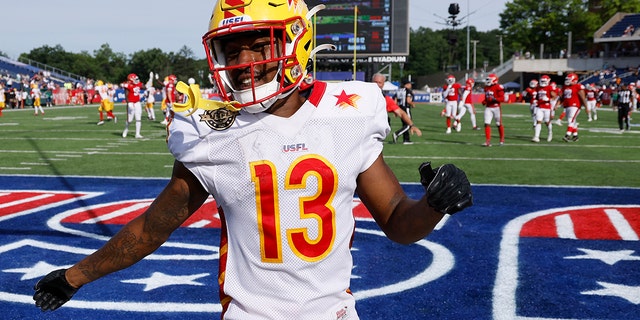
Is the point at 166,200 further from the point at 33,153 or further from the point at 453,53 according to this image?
the point at 453,53

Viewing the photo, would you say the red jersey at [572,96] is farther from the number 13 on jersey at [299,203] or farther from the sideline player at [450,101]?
the number 13 on jersey at [299,203]

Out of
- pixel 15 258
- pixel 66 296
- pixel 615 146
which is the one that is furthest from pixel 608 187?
pixel 66 296

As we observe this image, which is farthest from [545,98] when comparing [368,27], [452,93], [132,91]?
[368,27]

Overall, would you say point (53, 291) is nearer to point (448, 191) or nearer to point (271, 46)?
point (271, 46)

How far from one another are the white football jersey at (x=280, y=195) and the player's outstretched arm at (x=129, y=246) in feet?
0.68

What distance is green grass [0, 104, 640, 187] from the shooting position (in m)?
11.0

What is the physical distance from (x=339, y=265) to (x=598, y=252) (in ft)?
14.9

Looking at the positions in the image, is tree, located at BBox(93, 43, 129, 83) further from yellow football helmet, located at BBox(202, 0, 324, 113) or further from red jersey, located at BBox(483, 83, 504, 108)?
yellow football helmet, located at BBox(202, 0, 324, 113)

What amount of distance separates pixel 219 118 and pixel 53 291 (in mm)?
1017

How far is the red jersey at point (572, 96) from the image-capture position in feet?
57.9

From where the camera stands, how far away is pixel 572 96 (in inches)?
699

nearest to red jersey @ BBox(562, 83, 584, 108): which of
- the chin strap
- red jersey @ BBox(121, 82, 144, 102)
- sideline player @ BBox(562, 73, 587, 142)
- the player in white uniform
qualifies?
sideline player @ BBox(562, 73, 587, 142)

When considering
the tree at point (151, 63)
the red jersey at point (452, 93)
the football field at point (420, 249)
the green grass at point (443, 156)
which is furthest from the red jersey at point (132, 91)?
the tree at point (151, 63)

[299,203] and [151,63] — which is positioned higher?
[151,63]
